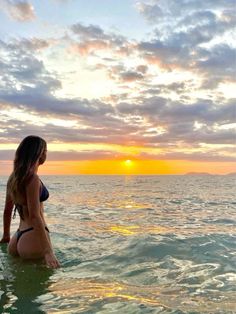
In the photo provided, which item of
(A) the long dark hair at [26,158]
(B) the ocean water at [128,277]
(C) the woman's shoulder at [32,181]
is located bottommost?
(B) the ocean water at [128,277]

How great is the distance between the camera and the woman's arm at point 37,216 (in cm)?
589

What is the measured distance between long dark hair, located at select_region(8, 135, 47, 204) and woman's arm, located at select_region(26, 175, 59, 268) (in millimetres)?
132

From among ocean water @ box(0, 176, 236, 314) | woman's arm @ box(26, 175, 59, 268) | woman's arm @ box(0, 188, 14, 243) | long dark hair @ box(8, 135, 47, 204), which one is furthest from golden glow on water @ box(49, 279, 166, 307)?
long dark hair @ box(8, 135, 47, 204)

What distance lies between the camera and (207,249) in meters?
9.11

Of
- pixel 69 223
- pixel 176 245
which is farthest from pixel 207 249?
pixel 69 223

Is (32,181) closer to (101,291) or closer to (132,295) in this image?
(101,291)

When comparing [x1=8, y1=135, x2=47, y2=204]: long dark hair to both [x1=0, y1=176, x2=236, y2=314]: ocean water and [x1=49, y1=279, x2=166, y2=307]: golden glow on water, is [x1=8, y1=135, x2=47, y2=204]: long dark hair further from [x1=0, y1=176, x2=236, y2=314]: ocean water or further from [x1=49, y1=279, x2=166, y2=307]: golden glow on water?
[x1=49, y1=279, x2=166, y2=307]: golden glow on water

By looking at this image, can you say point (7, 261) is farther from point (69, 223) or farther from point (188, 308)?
point (69, 223)

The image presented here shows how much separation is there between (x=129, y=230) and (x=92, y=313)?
810cm

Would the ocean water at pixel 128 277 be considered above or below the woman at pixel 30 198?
below

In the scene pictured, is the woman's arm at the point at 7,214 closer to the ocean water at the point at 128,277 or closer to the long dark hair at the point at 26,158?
the ocean water at the point at 128,277

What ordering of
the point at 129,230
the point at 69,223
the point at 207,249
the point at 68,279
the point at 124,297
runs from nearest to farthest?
1. the point at 124,297
2. the point at 68,279
3. the point at 207,249
4. the point at 129,230
5. the point at 69,223

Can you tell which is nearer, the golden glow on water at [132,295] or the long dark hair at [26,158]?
the golden glow on water at [132,295]

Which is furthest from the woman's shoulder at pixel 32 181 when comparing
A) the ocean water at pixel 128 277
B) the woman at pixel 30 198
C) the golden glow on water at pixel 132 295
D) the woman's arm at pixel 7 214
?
the golden glow on water at pixel 132 295
